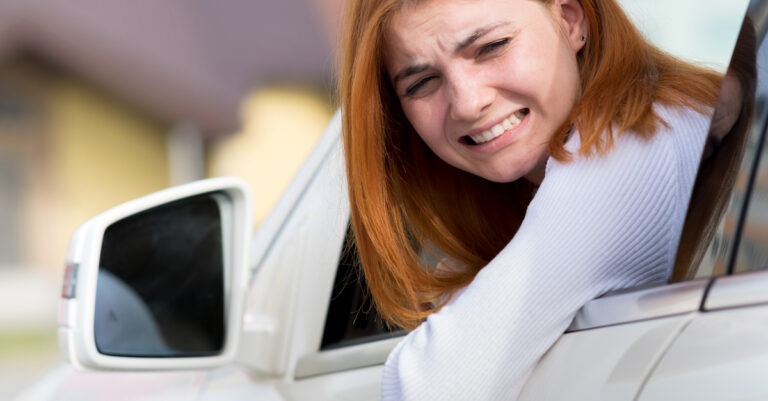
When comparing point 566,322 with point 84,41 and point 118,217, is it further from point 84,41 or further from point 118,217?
point 84,41

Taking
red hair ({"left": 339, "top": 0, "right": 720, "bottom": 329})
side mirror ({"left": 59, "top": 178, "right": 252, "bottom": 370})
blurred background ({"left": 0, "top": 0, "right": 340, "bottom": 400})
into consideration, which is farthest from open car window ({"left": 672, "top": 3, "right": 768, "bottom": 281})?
blurred background ({"left": 0, "top": 0, "right": 340, "bottom": 400})

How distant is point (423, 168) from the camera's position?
7.34ft

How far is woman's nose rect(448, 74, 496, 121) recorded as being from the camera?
1838 mm

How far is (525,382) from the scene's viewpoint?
4.92 feet

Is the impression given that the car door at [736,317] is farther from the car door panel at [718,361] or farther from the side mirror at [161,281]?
the side mirror at [161,281]

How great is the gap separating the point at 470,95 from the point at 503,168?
0.15 meters

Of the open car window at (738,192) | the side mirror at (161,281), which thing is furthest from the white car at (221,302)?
the open car window at (738,192)

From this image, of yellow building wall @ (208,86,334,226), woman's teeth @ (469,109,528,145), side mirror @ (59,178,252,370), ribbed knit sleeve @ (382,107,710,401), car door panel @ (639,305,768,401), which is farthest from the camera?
yellow building wall @ (208,86,334,226)

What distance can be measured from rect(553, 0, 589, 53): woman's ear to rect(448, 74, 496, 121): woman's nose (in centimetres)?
22

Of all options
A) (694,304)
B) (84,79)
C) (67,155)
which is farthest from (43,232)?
(694,304)

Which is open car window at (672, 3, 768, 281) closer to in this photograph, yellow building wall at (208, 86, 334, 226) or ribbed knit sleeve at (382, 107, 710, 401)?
ribbed knit sleeve at (382, 107, 710, 401)

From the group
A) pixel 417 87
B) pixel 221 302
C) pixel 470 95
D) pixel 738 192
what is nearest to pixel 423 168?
pixel 417 87

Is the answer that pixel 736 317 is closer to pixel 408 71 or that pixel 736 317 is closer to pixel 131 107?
pixel 408 71

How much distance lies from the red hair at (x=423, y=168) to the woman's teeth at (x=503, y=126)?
0.12 metres
